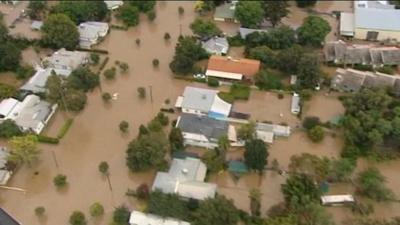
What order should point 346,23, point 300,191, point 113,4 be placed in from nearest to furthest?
point 300,191, point 346,23, point 113,4

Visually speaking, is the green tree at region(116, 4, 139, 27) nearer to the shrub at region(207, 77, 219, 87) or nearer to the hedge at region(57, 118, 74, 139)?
the shrub at region(207, 77, 219, 87)

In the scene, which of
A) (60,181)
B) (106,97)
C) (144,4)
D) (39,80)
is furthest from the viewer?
(144,4)

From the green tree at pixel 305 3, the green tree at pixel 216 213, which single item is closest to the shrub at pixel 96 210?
the green tree at pixel 216 213

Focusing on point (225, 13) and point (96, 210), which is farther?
point (225, 13)

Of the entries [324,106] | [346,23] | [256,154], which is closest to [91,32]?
[256,154]

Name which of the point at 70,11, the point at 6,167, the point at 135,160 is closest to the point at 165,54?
A: the point at 70,11

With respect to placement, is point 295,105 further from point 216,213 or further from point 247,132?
point 216,213

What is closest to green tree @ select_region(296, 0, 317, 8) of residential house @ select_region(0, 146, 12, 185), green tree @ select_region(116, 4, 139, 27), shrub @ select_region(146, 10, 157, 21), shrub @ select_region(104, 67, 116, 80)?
shrub @ select_region(146, 10, 157, 21)

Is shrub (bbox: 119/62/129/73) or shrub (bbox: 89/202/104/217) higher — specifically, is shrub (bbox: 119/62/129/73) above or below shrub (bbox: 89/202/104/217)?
above
